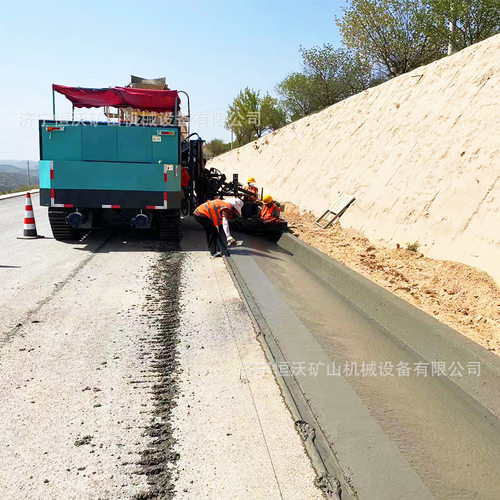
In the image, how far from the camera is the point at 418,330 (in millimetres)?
4434

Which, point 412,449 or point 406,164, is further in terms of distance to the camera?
point 406,164

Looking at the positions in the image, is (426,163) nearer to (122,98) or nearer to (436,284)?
(436,284)

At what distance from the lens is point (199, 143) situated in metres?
11.5

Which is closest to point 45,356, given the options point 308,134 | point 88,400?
point 88,400

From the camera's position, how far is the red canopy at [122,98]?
9.72 metres

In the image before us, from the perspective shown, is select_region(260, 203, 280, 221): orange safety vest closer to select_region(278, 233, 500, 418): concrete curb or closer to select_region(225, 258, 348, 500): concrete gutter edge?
select_region(278, 233, 500, 418): concrete curb

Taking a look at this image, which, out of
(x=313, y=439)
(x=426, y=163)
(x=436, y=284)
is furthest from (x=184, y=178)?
(x=313, y=439)

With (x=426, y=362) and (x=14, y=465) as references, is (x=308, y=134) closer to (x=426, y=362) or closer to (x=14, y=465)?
(x=426, y=362)

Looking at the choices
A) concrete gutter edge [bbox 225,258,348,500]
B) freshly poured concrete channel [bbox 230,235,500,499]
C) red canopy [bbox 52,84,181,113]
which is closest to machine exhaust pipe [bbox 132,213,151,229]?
red canopy [bbox 52,84,181,113]

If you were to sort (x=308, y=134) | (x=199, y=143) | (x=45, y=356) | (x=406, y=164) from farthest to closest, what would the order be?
1. (x=308, y=134)
2. (x=199, y=143)
3. (x=406, y=164)
4. (x=45, y=356)

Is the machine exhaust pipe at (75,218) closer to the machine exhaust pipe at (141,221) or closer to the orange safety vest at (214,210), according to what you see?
the machine exhaust pipe at (141,221)

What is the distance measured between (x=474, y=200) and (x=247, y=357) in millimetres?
4647

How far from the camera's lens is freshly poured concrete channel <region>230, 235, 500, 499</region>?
8.61 feet

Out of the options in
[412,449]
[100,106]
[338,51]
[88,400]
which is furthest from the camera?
[338,51]
